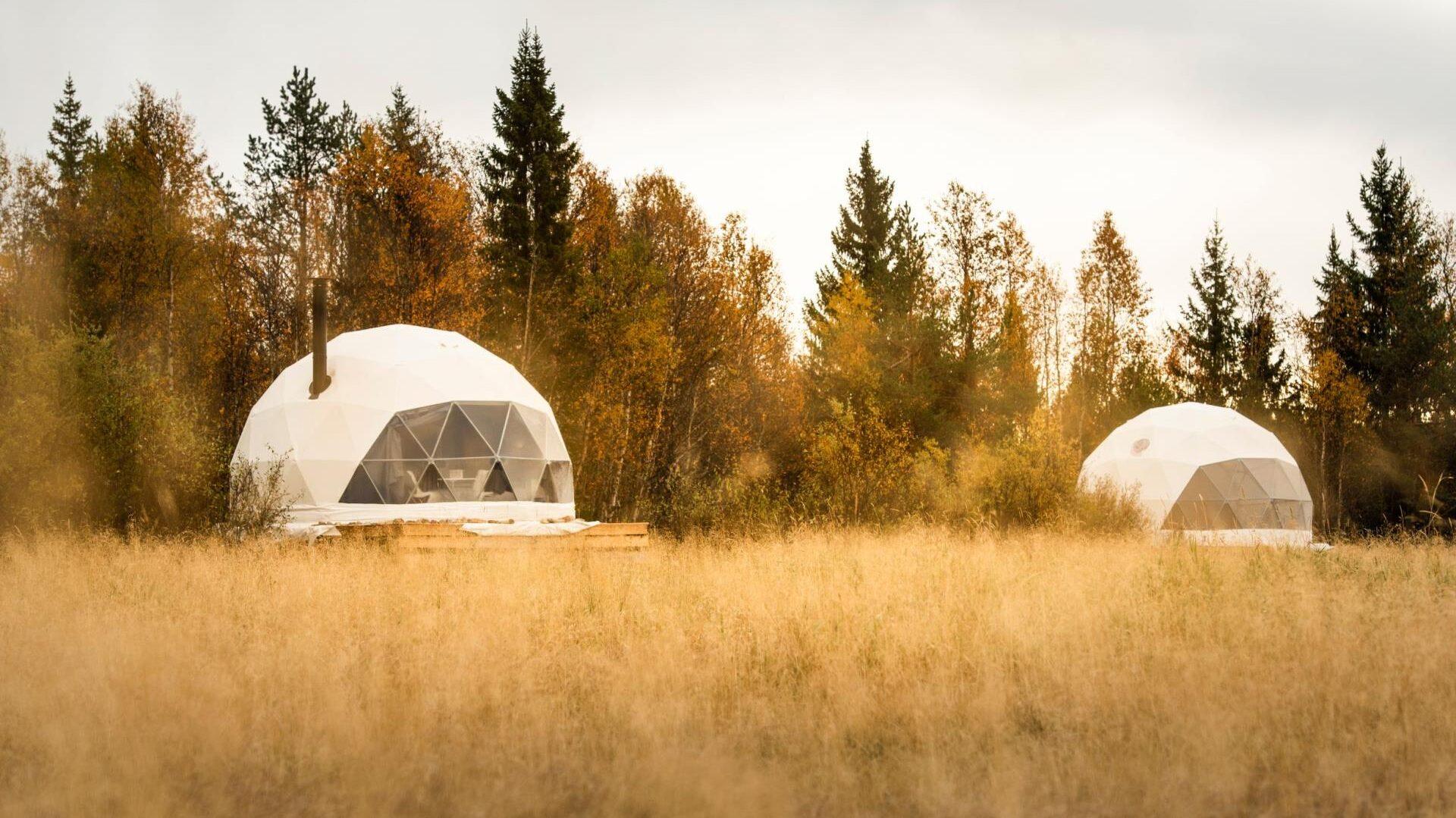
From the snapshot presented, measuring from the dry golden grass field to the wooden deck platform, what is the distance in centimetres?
392

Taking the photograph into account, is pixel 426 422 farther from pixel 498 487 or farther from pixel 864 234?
pixel 864 234

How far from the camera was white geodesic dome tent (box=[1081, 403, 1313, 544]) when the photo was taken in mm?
25453

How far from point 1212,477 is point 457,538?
63.5ft

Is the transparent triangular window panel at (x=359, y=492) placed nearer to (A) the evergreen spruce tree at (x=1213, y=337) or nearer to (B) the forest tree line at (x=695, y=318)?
(B) the forest tree line at (x=695, y=318)

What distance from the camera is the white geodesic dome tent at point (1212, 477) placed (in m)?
25.5

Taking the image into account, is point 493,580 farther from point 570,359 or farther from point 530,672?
point 570,359

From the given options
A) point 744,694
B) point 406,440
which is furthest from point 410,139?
point 744,694

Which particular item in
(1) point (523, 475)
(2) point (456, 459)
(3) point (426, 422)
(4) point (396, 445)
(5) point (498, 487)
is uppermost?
(3) point (426, 422)

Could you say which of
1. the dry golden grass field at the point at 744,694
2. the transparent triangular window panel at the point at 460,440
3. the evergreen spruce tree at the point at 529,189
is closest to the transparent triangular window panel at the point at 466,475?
the transparent triangular window panel at the point at 460,440

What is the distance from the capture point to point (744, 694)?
21.5 ft

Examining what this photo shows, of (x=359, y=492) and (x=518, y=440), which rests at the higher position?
(x=518, y=440)

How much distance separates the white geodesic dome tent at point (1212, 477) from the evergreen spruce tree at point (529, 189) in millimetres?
16206

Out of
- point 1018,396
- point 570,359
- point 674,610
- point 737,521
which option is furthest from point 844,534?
point 1018,396

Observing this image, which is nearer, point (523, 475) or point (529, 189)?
point (523, 475)
